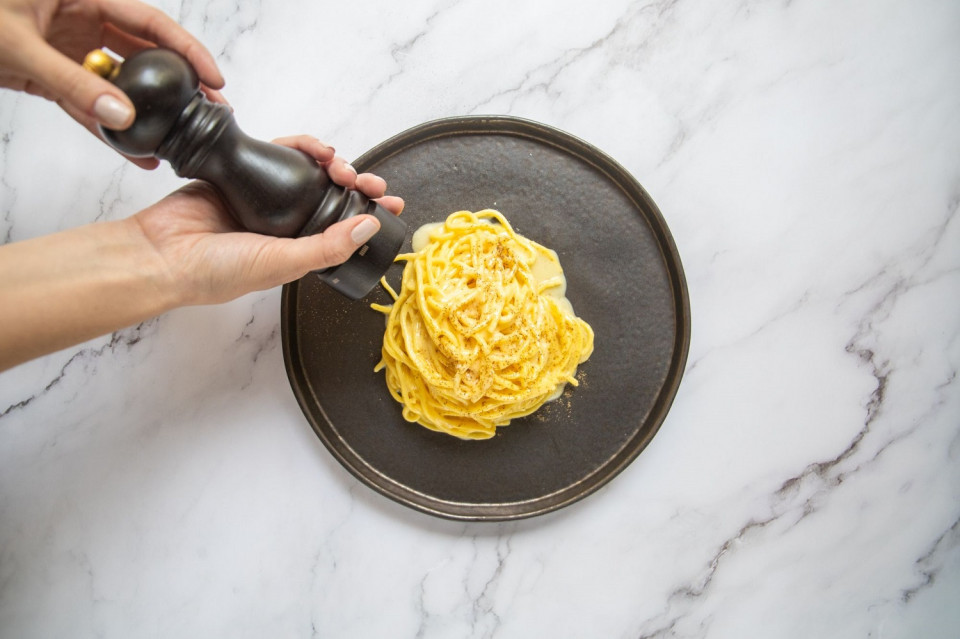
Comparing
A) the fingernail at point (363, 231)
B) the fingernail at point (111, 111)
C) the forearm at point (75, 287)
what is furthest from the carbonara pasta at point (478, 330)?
the fingernail at point (111, 111)

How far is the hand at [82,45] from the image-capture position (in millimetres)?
1169

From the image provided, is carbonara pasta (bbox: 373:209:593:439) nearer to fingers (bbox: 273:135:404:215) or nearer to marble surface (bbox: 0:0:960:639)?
fingers (bbox: 273:135:404:215)

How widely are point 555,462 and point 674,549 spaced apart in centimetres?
54

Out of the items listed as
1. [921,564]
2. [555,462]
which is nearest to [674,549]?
[555,462]

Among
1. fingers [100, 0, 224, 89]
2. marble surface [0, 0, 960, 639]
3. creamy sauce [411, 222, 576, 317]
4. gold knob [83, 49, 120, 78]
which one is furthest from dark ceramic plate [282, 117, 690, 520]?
gold knob [83, 49, 120, 78]

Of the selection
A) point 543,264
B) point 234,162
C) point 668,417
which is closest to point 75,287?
point 234,162

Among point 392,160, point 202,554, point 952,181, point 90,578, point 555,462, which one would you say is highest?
point 952,181

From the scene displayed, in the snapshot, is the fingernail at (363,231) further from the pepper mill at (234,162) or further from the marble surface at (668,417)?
the marble surface at (668,417)

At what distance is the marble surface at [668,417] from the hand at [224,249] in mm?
466

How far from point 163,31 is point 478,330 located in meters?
1.07

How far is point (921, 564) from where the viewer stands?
Answer: 213 cm

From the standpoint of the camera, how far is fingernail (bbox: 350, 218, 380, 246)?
1.48m

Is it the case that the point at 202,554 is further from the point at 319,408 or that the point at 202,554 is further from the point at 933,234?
the point at 933,234

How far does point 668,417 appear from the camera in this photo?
2.06 meters
